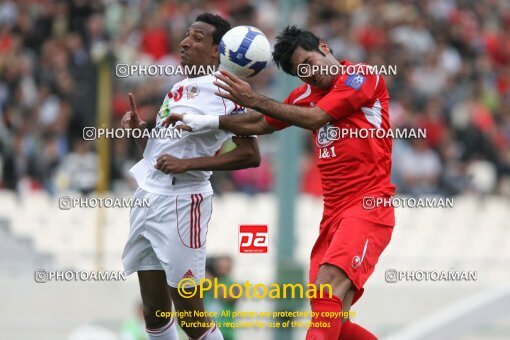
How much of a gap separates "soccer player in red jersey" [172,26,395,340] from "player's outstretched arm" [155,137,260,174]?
128 millimetres

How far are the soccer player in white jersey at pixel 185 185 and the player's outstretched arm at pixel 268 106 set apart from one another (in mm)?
352

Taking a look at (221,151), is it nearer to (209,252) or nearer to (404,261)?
(209,252)

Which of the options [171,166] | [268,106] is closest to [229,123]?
[268,106]

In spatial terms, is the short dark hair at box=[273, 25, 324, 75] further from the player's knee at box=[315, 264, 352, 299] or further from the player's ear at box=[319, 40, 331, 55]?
the player's knee at box=[315, 264, 352, 299]

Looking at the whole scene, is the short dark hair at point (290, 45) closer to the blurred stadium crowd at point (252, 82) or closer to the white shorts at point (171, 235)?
the white shorts at point (171, 235)

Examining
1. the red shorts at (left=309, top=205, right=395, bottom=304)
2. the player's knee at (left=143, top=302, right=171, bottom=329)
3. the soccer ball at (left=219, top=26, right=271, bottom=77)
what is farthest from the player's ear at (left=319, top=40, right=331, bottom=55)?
the player's knee at (left=143, top=302, right=171, bottom=329)

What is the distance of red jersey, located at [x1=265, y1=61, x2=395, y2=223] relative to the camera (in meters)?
8.49

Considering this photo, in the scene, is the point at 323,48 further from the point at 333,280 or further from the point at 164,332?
the point at 164,332

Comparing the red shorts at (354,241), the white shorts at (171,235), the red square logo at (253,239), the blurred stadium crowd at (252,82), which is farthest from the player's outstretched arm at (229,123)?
the blurred stadium crowd at (252,82)

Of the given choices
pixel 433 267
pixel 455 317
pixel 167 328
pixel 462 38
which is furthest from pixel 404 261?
pixel 167 328

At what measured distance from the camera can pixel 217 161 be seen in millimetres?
8398

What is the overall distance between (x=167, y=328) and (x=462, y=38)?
1468 centimetres

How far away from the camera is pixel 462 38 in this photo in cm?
2245

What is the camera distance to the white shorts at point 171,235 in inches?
335
